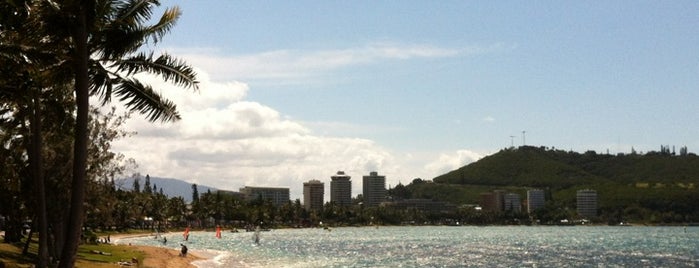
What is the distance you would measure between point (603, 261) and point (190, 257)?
5465 centimetres

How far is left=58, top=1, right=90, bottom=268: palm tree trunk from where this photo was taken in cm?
2000

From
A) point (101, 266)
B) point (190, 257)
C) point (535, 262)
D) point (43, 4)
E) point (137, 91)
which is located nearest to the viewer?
point (43, 4)

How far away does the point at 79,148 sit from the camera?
20.2 meters

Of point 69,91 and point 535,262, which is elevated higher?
point 69,91

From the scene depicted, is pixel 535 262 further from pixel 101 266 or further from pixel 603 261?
pixel 101 266

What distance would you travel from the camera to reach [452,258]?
358 feet

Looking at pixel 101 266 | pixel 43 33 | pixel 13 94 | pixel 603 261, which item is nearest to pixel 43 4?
pixel 43 33

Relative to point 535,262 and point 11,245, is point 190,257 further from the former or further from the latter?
point 535,262

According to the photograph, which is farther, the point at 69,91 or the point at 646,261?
the point at 646,261

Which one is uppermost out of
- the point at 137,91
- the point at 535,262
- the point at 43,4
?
the point at 43,4

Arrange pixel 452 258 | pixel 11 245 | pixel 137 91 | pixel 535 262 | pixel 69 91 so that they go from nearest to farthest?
pixel 137 91 < pixel 69 91 < pixel 11 245 < pixel 535 262 < pixel 452 258

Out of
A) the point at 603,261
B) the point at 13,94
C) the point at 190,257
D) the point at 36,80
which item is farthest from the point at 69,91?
the point at 603,261

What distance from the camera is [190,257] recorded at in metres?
95.4

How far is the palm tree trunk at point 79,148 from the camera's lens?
65.6 ft
